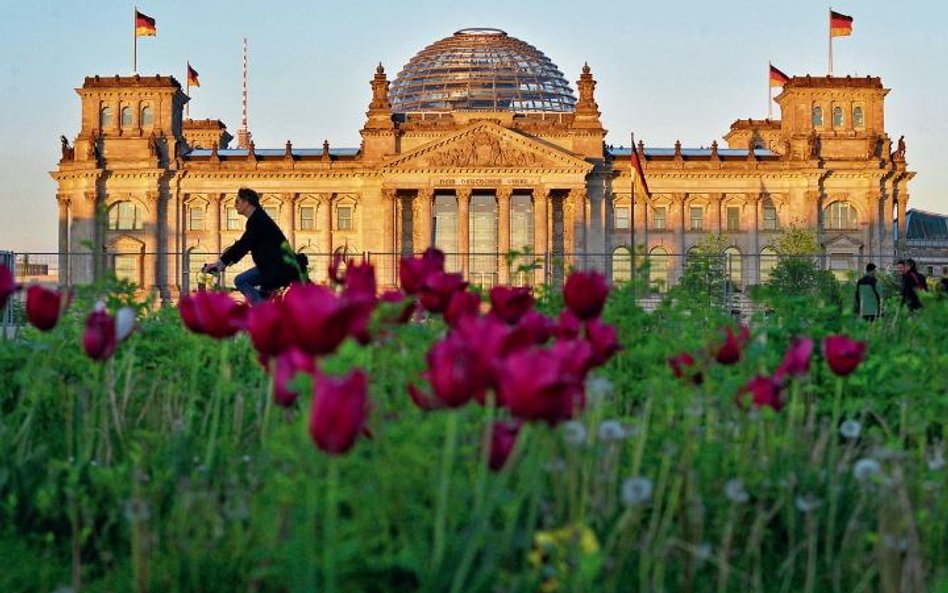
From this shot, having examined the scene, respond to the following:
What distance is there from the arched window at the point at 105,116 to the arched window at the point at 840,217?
168 feet

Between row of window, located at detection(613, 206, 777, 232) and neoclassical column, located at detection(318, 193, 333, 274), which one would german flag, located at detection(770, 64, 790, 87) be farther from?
neoclassical column, located at detection(318, 193, 333, 274)

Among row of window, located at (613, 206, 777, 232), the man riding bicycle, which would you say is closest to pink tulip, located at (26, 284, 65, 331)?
the man riding bicycle

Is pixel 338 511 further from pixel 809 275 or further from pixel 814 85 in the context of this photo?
pixel 814 85

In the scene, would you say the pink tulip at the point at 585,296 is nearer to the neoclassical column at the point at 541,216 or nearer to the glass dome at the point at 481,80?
the neoclassical column at the point at 541,216

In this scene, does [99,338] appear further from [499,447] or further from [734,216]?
[734,216]

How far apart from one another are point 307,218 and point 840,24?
3897 centimetres

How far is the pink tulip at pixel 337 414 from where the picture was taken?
9.16ft

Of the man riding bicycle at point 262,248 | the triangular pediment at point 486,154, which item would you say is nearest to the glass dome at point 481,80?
the triangular pediment at point 486,154

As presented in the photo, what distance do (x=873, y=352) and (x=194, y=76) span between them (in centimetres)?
8799

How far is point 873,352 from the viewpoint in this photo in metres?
9.25

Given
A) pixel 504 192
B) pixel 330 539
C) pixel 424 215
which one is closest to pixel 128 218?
pixel 424 215

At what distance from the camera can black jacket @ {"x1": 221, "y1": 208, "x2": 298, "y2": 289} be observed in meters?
14.0

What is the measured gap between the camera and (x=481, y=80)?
9725 centimetres

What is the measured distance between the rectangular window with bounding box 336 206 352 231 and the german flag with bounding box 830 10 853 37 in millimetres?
Answer: 35353
